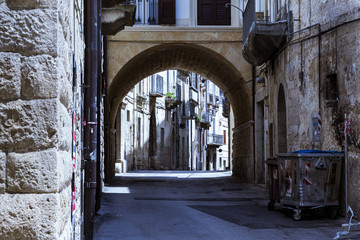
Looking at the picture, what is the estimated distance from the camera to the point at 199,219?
34.6ft

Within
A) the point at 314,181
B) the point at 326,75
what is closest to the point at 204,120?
the point at 326,75

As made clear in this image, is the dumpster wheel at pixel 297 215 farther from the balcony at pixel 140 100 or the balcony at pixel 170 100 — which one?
the balcony at pixel 170 100

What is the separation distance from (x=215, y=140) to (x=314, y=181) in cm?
5655

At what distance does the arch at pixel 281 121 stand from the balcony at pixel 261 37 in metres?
1.19

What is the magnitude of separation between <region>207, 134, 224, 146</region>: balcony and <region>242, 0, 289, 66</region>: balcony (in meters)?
48.9

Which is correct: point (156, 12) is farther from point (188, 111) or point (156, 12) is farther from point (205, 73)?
point (188, 111)

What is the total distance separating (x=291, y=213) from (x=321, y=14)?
4.30 m

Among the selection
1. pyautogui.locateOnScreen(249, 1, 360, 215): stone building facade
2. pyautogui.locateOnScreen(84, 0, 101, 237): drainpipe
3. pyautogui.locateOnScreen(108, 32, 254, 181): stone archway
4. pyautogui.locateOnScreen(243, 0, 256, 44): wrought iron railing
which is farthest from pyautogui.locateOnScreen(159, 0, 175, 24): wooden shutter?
pyautogui.locateOnScreen(84, 0, 101, 237): drainpipe

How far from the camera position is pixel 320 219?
1073 centimetres

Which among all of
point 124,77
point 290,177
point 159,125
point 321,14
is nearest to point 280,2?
point 321,14

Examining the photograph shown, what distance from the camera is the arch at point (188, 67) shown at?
20625mm

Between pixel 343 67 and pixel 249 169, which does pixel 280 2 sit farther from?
pixel 249 169

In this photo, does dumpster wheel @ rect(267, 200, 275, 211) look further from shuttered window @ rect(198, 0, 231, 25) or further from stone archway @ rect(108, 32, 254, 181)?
shuttered window @ rect(198, 0, 231, 25)

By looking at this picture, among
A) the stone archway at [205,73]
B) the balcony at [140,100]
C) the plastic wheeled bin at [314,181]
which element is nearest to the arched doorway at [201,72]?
the stone archway at [205,73]
